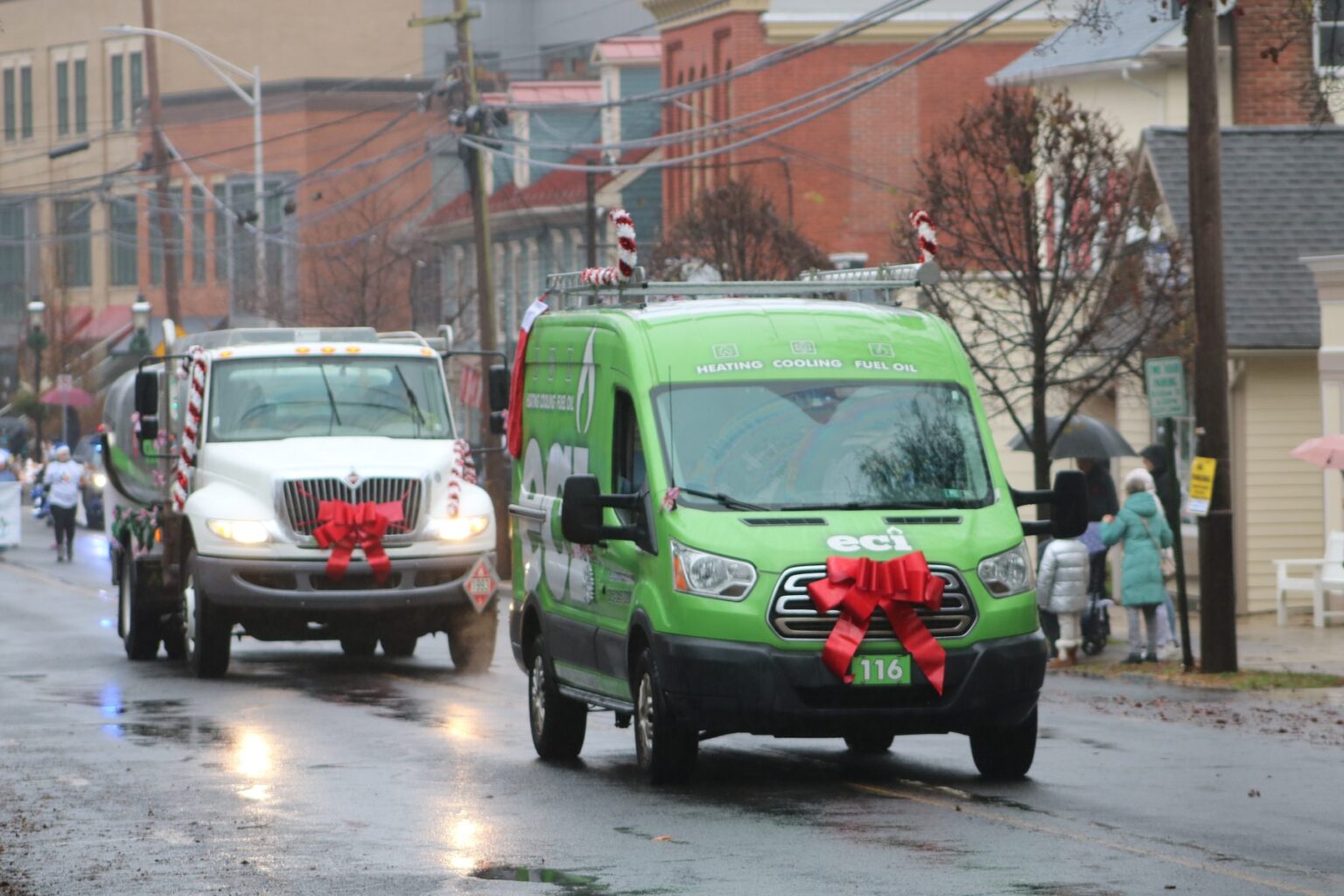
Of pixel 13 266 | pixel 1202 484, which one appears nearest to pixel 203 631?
pixel 1202 484

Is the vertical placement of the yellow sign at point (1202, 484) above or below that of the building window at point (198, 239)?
below

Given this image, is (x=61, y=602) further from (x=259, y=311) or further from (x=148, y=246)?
(x=148, y=246)

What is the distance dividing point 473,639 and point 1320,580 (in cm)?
1010

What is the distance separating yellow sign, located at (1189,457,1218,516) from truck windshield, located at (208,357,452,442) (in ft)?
20.5

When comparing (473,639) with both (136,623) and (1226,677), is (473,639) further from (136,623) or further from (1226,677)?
(1226,677)

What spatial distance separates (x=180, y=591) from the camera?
2092 centimetres

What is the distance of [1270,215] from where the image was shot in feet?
96.8

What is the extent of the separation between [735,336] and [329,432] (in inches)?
334

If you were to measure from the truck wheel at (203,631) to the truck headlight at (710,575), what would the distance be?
28.2ft

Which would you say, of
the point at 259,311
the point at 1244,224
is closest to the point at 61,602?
the point at 1244,224

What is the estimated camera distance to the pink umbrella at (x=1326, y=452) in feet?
81.1

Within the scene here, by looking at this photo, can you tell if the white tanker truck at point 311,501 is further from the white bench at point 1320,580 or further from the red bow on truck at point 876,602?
the white bench at point 1320,580

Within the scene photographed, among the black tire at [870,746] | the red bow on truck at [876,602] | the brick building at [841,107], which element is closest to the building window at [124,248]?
the brick building at [841,107]

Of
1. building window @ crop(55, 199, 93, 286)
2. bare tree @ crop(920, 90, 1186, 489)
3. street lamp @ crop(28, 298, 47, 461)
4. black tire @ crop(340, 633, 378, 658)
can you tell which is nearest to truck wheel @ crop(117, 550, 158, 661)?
black tire @ crop(340, 633, 378, 658)
